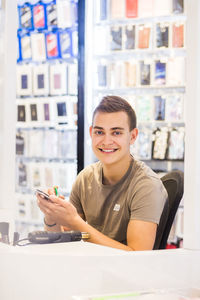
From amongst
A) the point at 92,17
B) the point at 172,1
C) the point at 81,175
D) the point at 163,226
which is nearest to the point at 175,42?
→ the point at 172,1

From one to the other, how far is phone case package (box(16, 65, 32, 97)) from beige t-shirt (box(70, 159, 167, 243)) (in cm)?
335

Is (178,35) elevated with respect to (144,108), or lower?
elevated

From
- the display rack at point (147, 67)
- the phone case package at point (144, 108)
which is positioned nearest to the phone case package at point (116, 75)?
the display rack at point (147, 67)

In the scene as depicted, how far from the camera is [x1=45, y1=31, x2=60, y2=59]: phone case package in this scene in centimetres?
521

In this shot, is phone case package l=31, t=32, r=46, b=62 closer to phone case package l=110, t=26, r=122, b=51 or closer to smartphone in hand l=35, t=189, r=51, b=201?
phone case package l=110, t=26, r=122, b=51

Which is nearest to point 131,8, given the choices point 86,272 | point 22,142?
point 22,142

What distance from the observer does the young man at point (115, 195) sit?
1.82m

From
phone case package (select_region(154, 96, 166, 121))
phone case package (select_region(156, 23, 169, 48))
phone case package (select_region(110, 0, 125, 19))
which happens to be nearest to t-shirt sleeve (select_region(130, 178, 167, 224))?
phone case package (select_region(154, 96, 166, 121))

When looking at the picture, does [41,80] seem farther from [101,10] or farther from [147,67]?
[147,67]

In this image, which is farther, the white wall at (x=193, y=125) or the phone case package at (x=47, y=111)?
the phone case package at (x=47, y=111)

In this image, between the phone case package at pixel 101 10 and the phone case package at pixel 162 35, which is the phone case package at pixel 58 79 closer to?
the phone case package at pixel 101 10

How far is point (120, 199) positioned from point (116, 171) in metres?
0.15

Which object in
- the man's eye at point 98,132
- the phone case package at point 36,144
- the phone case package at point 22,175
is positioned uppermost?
the man's eye at point 98,132

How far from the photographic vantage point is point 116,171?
214 centimetres
